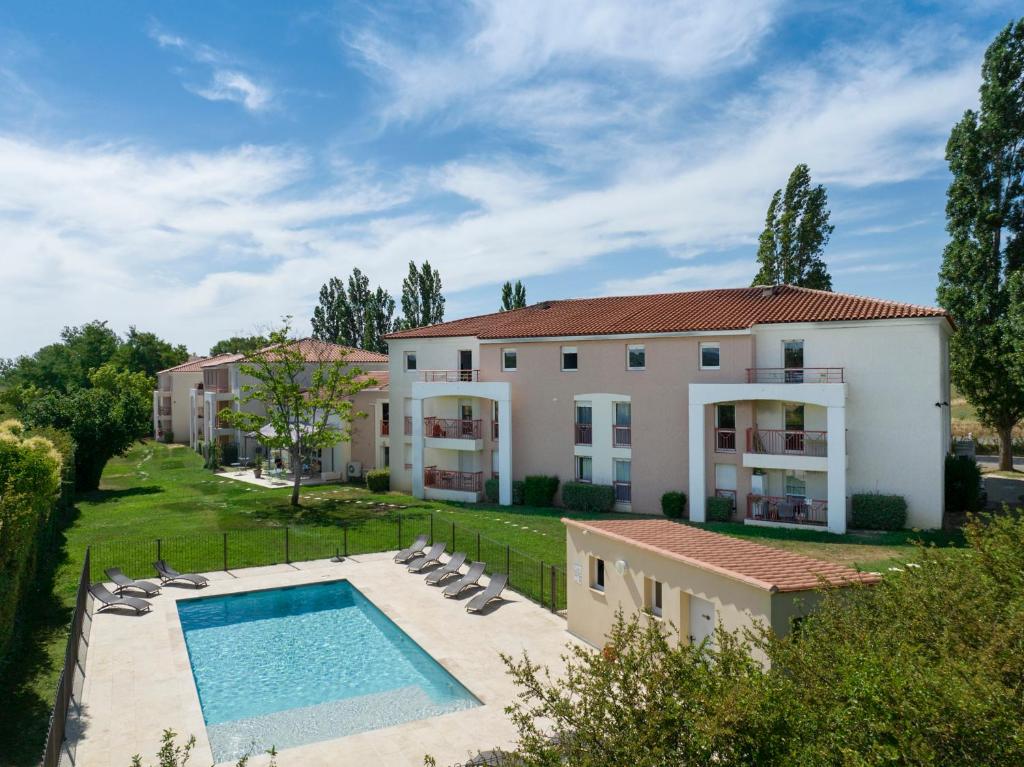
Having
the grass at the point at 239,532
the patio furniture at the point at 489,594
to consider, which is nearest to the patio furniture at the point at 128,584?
the grass at the point at 239,532

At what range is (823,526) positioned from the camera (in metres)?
26.8

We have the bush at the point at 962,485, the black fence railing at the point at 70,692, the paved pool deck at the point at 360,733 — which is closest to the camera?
the black fence railing at the point at 70,692

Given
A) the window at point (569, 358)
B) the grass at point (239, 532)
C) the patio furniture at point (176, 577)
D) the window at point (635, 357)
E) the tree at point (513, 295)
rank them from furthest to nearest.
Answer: the tree at point (513, 295)
the window at point (569, 358)
the window at point (635, 357)
the patio furniture at point (176, 577)
the grass at point (239, 532)

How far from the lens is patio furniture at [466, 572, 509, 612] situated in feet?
59.9

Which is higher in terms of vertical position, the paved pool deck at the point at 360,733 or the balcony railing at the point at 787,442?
the balcony railing at the point at 787,442

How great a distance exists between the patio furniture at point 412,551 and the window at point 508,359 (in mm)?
13095

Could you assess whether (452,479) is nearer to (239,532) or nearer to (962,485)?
(239,532)

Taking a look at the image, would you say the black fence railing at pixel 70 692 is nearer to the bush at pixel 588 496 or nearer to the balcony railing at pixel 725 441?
the bush at pixel 588 496

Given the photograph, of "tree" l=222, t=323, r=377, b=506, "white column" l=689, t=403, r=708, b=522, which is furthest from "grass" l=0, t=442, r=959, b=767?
"tree" l=222, t=323, r=377, b=506

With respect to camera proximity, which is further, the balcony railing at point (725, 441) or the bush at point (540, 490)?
the bush at point (540, 490)

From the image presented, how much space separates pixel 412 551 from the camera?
23.5m

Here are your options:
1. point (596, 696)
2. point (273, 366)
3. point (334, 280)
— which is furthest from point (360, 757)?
point (334, 280)

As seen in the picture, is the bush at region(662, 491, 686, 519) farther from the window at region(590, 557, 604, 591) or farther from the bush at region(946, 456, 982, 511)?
the window at region(590, 557, 604, 591)

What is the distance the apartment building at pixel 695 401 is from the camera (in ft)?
86.2
